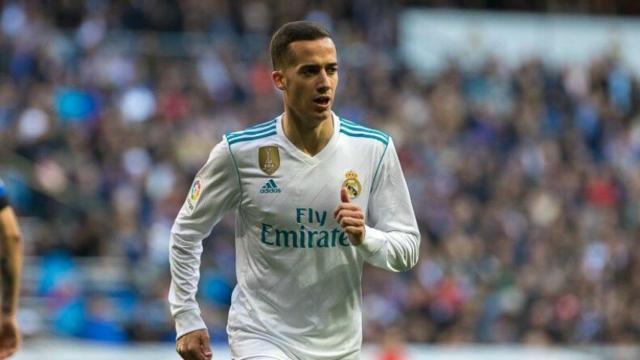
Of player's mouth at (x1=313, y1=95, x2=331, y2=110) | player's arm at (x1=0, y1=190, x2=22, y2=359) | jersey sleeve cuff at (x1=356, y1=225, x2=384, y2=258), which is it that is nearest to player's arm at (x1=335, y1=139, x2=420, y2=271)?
jersey sleeve cuff at (x1=356, y1=225, x2=384, y2=258)

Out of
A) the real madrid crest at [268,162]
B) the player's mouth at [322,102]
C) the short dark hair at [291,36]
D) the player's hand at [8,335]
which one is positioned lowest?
the player's hand at [8,335]

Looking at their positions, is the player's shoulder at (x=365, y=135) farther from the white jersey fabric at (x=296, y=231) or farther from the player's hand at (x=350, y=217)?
the player's hand at (x=350, y=217)

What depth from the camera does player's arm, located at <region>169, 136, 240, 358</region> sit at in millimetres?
6250

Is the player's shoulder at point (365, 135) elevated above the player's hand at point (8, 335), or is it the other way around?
the player's shoulder at point (365, 135)

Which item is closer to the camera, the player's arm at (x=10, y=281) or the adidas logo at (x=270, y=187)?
the adidas logo at (x=270, y=187)

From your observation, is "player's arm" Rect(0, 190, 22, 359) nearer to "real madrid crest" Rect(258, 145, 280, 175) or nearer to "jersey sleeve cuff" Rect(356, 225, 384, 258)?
"real madrid crest" Rect(258, 145, 280, 175)

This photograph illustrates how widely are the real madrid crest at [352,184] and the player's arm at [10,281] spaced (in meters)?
1.58

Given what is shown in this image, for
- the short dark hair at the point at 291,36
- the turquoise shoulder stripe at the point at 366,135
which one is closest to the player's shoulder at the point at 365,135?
the turquoise shoulder stripe at the point at 366,135

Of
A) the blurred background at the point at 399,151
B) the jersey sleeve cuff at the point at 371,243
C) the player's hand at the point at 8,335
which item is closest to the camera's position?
the jersey sleeve cuff at the point at 371,243

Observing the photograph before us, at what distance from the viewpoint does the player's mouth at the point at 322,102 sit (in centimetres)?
611

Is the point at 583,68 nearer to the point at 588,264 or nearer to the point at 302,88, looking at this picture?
the point at 588,264

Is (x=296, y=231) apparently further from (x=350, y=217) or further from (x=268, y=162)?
(x=350, y=217)

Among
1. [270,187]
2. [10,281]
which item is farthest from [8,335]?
[270,187]

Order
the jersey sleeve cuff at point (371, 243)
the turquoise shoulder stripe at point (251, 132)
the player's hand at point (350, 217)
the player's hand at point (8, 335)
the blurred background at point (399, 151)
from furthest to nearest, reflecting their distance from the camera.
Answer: the blurred background at point (399, 151)
the player's hand at point (8, 335)
the turquoise shoulder stripe at point (251, 132)
the jersey sleeve cuff at point (371, 243)
the player's hand at point (350, 217)
